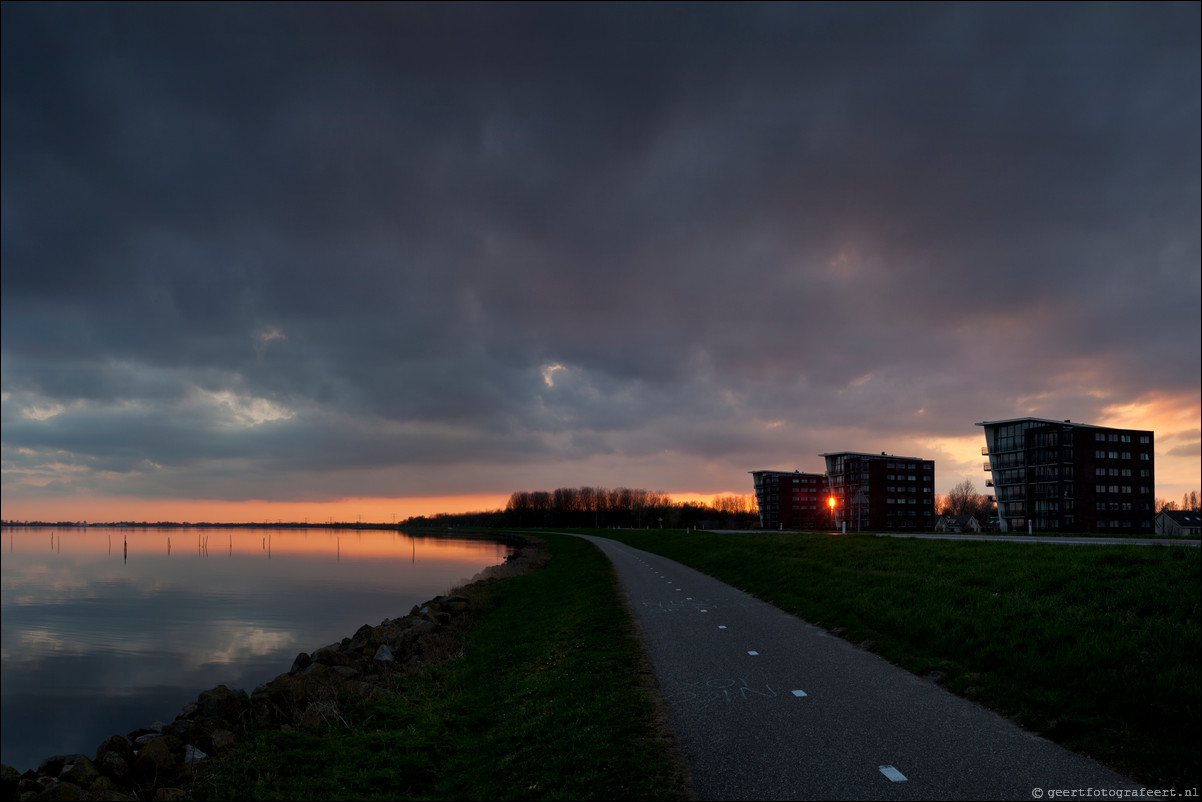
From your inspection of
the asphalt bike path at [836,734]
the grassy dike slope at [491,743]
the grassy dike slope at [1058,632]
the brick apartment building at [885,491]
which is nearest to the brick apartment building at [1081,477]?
the brick apartment building at [885,491]

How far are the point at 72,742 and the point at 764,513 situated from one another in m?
173

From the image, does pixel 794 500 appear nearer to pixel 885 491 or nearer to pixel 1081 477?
pixel 885 491

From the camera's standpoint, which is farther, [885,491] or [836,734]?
[885,491]

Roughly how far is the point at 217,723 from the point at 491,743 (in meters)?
9.20

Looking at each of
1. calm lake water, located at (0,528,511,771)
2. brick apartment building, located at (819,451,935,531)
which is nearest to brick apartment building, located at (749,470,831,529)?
brick apartment building, located at (819,451,935,531)

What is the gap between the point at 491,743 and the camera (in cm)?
998

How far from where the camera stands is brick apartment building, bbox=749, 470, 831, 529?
566ft

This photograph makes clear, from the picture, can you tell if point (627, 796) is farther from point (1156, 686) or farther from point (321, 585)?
point (321, 585)

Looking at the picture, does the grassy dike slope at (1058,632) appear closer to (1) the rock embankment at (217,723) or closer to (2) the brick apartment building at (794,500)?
(1) the rock embankment at (217,723)

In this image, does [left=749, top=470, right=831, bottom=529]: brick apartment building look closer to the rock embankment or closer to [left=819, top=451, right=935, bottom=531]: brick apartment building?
[left=819, top=451, right=935, bottom=531]: brick apartment building

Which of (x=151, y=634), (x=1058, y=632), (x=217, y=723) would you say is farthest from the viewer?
(x=151, y=634)

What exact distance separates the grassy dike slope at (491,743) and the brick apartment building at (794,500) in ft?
544

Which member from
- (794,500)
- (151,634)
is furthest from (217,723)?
(794,500)

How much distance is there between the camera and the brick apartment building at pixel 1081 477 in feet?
318
